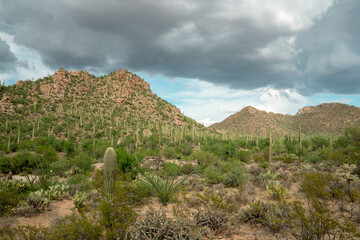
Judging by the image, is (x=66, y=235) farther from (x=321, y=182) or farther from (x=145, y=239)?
(x=321, y=182)

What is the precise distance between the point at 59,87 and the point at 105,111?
10.7 metres

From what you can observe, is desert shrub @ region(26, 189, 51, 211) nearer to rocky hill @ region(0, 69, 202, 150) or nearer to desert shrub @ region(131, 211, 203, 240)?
desert shrub @ region(131, 211, 203, 240)

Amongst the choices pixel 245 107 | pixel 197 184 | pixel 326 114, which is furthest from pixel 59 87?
pixel 326 114

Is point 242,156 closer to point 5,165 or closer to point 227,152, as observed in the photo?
point 227,152

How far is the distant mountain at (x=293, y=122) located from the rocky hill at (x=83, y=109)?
21.3m

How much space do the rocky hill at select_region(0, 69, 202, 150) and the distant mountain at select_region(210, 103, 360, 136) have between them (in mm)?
21306

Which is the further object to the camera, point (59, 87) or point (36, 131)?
point (59, 87)

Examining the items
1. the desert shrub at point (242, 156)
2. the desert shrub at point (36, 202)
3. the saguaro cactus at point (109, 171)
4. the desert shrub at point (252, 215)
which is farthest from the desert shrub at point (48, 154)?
the desert shrub at point (242, 156)

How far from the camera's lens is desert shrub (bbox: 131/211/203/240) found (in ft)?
11.7

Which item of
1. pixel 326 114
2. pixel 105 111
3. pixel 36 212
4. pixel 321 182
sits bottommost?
pixel 36 212

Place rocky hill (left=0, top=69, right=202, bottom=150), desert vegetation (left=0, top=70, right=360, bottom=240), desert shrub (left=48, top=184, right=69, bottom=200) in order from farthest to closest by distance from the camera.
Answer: rocky hill (left=0, top=69, right=202, bottom=150) < desert shrub (left=48, top=184, right=69, bottom=200) < desert vegetation (left=0, top=70, right=360, bottom=240)

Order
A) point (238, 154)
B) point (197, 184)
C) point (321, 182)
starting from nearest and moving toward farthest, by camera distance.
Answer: point (321, 182) → point (197, 184) → point (238, 154)

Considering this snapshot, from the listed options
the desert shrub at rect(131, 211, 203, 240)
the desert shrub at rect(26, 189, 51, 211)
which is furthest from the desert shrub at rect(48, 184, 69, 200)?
the desert shrub at rect(131, 211, 203, 240)

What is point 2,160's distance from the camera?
11.7 metres
